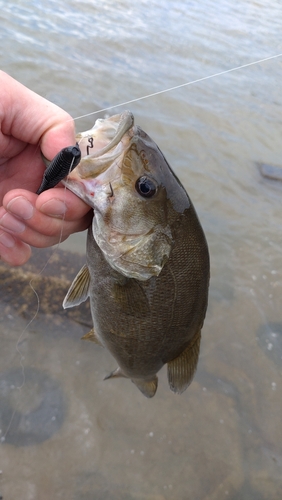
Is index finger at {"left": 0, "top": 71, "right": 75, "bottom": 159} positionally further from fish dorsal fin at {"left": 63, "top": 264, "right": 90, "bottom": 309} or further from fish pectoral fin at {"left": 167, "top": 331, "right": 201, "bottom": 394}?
fish pectoral fin at {"left": 167, "top": 331, "right": 201, "bottom": 394}

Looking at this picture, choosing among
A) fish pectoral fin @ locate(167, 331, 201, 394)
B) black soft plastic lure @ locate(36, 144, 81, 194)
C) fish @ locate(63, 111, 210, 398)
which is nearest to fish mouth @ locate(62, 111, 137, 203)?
fish @ locate(63, 111, 210, 398)

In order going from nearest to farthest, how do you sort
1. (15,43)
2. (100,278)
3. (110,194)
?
(110,194), (100,278), (15,43)

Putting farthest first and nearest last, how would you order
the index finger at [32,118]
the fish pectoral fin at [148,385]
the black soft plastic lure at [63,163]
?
the fish pectoral fin at [148,385] < the index finger at [32,118] < the black soft plastic lure at [63,163]

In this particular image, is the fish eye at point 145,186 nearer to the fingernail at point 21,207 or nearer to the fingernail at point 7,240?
the fingernail at point 21,207

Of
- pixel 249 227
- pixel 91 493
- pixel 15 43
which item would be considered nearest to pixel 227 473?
pixel 91 493

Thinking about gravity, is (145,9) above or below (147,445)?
above

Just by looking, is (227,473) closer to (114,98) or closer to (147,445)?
(147,445)

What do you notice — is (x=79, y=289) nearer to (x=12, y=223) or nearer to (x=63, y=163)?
(x=12, y=223)

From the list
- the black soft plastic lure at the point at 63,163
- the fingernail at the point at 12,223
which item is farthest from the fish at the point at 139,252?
the fingernail at the point at 12,223

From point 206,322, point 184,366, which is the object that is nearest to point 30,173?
point 184,366
